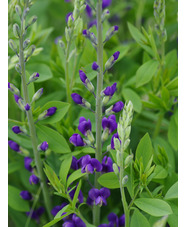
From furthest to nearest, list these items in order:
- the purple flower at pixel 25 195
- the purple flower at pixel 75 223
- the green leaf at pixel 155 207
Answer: the purple flower at pixel 25 195, the purple flower at pixel 75 223, the green leaf at pixel 155 207

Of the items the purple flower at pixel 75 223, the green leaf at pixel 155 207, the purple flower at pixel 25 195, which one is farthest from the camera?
the purple flower at pixel 25 195

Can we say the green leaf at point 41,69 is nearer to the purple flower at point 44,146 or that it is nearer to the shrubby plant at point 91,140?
the shrubby plant at point 91,140

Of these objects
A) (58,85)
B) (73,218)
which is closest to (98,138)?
(73,218)

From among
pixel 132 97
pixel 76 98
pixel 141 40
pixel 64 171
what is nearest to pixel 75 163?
pixel 64 171

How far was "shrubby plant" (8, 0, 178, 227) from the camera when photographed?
62 cm

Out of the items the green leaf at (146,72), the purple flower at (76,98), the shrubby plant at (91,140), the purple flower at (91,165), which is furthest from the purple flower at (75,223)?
the green leaf at (146,72)

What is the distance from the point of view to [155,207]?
0.60 meters

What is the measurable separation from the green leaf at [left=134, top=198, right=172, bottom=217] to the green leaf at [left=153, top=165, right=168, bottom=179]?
10 centimetres

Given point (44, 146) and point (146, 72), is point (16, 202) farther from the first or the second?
point (146, 72)

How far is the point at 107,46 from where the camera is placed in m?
1.08

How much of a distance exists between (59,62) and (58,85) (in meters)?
0.10

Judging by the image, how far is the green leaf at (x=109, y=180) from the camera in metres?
0.64

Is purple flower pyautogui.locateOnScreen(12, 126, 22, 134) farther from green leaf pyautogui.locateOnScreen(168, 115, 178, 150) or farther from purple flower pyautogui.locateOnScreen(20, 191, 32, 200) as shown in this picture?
green leaf pyautogui.locateOnScreen(168, 115, 178, 150)

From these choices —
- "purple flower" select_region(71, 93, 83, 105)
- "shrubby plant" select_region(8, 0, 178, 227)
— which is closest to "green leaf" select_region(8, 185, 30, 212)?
"shrubby plant" select_region(8, 0, 178, 227)
